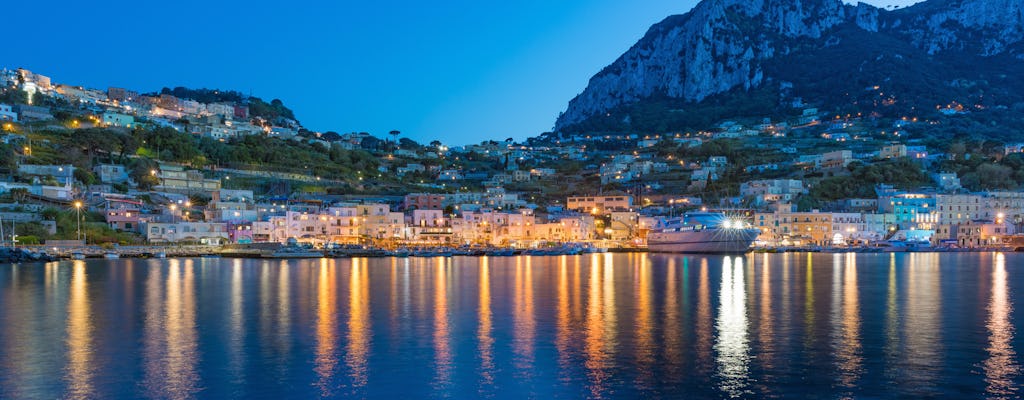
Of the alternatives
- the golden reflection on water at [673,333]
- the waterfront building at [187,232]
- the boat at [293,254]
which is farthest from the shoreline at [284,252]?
the golden reflection on water at [673,333]

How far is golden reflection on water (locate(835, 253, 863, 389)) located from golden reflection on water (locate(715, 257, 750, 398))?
1.67 meters

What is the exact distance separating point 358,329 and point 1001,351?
13886mm

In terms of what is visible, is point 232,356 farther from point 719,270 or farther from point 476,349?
point 719,270

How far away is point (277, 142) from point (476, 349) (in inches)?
3475

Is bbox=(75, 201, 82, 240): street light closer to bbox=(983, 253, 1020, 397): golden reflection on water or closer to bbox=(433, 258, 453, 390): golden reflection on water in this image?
bbox=(433, 258, 453, 390): golden reflection on water

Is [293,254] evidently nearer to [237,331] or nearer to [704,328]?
[237,331]

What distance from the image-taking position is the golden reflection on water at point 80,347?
1337 cm

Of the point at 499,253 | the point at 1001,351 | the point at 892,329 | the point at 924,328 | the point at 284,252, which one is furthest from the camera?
the point at 499,253

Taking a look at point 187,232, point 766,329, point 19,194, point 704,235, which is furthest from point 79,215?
point 766,329

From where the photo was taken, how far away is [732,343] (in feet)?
57.7

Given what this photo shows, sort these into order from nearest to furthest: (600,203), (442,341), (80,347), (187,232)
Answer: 1. (80,347)
2. (442,341)
3. (187,232)
4. (600,203)

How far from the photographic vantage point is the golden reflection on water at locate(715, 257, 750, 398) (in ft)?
44.9

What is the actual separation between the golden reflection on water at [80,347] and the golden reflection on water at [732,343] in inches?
408

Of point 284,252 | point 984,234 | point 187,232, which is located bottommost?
point 284,252
